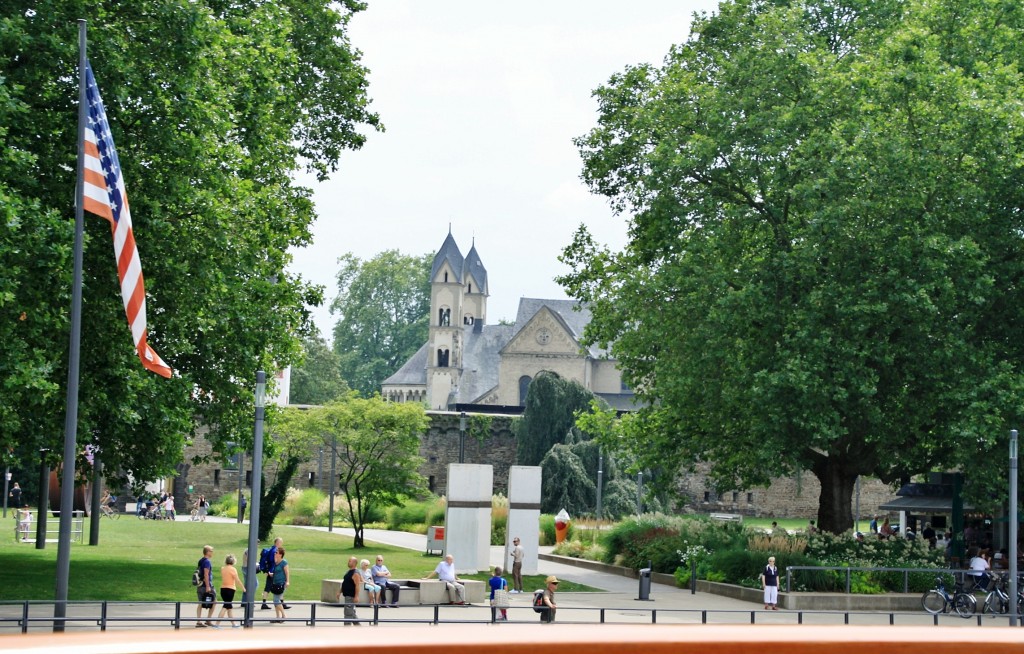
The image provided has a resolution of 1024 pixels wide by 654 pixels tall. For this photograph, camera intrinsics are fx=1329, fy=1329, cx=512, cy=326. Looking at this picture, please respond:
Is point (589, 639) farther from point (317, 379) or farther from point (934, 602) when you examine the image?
point (317, 379)

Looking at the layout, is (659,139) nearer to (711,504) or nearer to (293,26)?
(293,26)

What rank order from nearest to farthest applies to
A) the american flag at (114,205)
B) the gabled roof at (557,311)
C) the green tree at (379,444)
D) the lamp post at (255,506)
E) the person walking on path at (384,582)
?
the american flag at (114,205) < the lamp post at (255,506) < the person walking on path at (384,582) < the green tree at (379,444) < the gabled roof at (557,311)

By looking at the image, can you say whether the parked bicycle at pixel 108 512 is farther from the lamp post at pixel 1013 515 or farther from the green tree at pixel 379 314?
the green tree at pixel 379 314

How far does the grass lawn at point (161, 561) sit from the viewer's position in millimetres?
27094

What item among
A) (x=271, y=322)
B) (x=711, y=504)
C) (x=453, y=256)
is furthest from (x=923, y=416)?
(x=453, y=256)

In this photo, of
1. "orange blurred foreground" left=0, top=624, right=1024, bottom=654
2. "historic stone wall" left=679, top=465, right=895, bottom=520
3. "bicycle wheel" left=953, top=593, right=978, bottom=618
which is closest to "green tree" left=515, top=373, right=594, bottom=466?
"historic stone wall" left=679, top=465, right=895, bottom=520

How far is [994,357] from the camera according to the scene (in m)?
32.8

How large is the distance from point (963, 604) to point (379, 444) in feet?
83.6

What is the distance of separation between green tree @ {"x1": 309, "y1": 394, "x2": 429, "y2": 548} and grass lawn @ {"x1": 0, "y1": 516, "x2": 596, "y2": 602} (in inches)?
91.7

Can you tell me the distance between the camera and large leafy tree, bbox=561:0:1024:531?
31.6m

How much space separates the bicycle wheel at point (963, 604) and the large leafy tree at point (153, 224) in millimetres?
15629

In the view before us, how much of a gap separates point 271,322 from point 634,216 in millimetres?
15254

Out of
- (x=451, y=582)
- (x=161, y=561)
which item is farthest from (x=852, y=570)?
(x=161, y=561)

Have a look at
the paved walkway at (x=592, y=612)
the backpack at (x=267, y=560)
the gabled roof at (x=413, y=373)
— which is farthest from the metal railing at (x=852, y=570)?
the gabled roof at (x=413, y=373)
